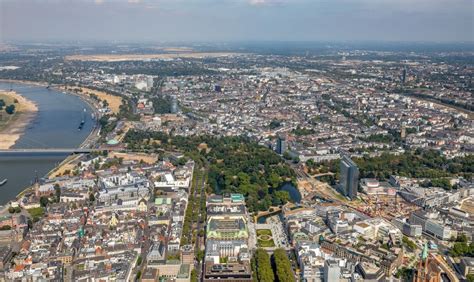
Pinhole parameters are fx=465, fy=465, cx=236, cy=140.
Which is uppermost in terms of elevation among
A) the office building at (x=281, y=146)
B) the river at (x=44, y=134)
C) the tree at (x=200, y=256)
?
the office building at (x=281, y=146)

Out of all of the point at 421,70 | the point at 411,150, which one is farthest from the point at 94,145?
the point at 421,70

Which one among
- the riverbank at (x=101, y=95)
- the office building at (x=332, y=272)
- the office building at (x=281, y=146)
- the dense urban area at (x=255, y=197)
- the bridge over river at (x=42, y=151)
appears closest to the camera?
the office building at (x=332, y=272)

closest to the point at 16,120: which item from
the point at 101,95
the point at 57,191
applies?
the point at 101,95

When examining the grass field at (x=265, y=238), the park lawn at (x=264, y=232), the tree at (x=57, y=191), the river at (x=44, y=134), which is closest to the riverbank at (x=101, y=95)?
the river at (x=44, y=134)

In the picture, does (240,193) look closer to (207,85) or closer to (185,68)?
(207,85)

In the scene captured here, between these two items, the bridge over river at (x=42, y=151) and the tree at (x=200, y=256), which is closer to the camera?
the tree at (x=200, y=256)

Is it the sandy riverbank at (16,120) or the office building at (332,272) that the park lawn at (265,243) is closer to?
the office building at (332,272)
